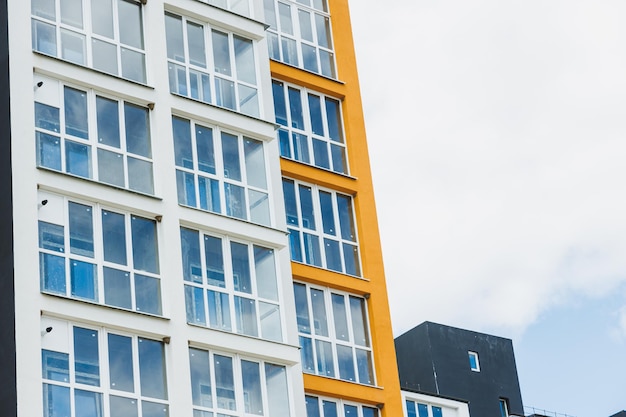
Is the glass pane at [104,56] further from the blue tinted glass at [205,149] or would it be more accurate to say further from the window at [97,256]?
the window at [97,256]

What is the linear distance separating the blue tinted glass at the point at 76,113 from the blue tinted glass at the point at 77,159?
0.86 ft

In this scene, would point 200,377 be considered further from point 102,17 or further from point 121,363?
point 102,17

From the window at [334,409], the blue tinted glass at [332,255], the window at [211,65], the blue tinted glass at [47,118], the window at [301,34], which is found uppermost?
the window at [301,34]

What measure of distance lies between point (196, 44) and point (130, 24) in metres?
1.94

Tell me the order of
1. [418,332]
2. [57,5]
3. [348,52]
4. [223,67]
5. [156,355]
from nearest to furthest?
[156,355], [57,5], [223,67], [348,52], [418,332]

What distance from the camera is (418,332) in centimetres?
5069

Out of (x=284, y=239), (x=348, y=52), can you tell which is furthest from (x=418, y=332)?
(x=284, y=239)

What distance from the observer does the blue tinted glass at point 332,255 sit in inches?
1398

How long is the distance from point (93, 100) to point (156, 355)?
19.6 feet

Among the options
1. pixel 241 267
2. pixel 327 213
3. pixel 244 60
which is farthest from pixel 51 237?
pixel 327 213

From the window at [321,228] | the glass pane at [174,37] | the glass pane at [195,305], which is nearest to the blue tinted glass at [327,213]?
the window at [321,228]

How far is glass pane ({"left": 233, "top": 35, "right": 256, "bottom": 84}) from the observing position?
3469 centimetres

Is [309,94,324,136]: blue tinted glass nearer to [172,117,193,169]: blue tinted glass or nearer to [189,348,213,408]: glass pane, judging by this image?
[172,117,193,169]: blue tinted glass

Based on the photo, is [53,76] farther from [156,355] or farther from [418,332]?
[418,332]
